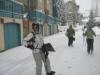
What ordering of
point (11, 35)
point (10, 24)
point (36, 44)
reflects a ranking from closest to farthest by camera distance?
point (36, 44), point (10, 24), point (11, 35)

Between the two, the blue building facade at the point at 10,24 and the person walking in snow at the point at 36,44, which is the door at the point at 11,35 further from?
the person walking in snow at the point at 36,44

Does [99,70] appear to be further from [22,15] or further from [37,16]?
[37,16]

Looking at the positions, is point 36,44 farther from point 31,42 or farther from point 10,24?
point 10,24

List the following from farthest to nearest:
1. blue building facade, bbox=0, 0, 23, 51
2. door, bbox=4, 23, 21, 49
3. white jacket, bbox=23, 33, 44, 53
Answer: door, bbox=4, 23, 21, 49, blue building facade, bbox=0, 0, 23, 51, white jacket, bbox=23, 33, 44, 53

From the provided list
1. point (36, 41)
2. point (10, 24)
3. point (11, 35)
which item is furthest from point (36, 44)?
point (11, 35)

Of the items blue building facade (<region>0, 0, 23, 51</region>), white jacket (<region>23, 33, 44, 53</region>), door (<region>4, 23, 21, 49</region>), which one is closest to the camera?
white jacket (<region>23, 33, 44, 53</region>)

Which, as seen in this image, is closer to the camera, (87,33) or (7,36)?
(87,33)

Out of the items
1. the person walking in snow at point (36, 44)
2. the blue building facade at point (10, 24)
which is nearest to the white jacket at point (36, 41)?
the person walking in snow at point (36, 44)

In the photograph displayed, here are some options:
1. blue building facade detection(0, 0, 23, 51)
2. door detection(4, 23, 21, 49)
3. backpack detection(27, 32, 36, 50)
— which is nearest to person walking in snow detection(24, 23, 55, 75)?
backpack detection(27, 32, 36, 50)

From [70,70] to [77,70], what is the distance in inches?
10.3

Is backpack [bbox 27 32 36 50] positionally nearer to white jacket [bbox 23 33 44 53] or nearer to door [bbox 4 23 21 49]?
white jacket [bbox 23 33 44 53]

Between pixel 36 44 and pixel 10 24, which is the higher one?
pixel 10 24

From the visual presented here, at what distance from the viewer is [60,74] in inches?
354

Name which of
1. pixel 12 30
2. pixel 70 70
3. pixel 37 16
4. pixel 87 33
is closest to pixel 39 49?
pixel 70 70
